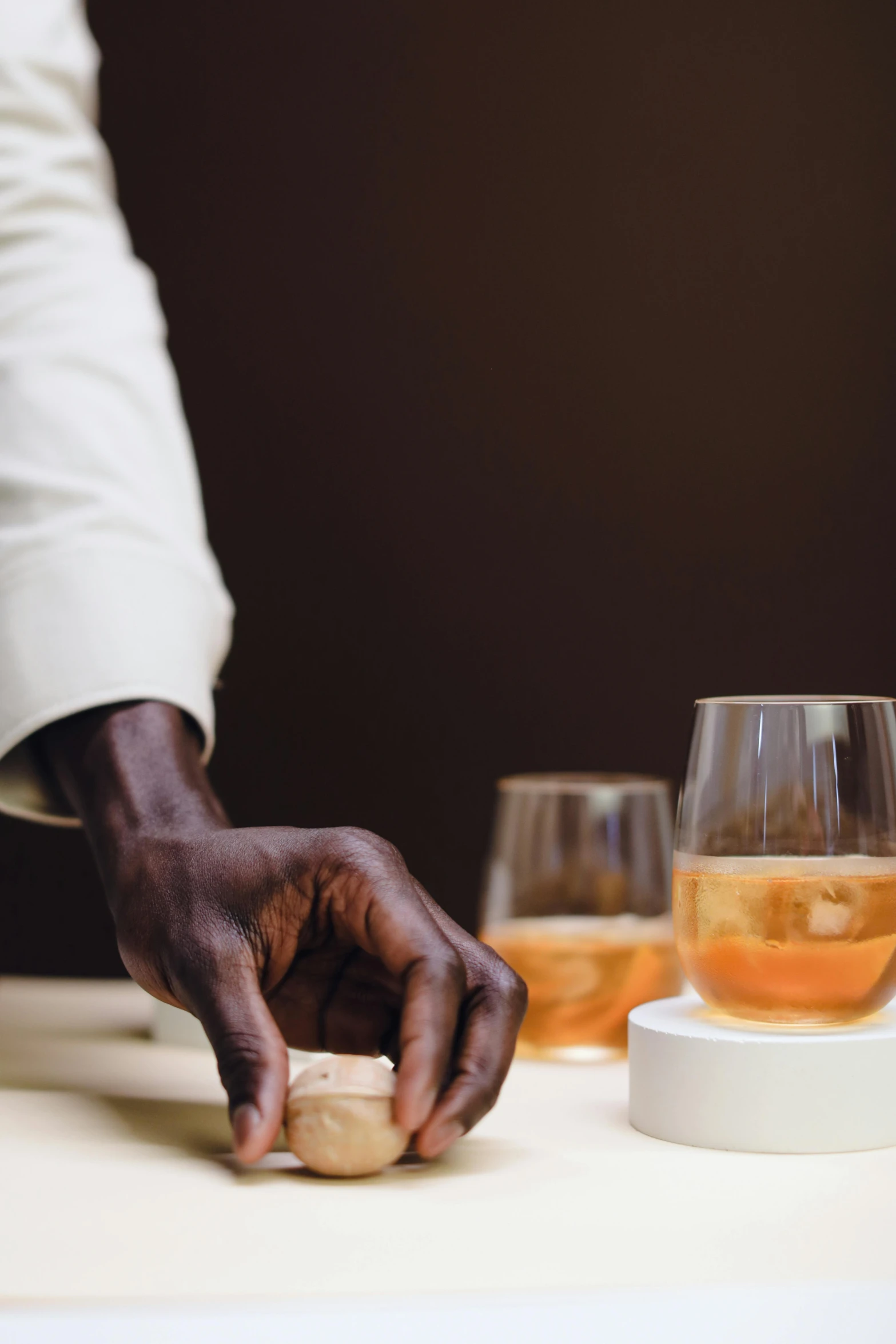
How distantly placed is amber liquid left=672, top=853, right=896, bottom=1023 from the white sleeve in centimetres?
31

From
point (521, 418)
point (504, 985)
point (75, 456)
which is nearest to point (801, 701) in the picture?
point (504, 985)

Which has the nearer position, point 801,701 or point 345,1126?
point 345,1126

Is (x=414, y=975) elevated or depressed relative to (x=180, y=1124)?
elevated

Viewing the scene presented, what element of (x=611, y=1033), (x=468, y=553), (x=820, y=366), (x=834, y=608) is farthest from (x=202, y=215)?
(x=611, y=1033)

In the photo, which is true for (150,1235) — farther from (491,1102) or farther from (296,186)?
(296,186)

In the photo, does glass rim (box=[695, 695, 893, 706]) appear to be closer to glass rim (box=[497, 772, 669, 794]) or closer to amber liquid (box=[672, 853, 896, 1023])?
amber liquid (box=[672, 853, 896, 1023])

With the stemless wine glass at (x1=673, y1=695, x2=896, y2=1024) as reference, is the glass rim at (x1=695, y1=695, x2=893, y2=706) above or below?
above

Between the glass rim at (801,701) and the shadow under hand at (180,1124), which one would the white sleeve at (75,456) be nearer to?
the shadow under hand at (180,1124)

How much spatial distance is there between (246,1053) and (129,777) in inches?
7.9

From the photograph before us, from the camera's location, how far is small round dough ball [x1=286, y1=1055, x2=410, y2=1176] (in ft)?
1.71

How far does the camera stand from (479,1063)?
55 centimetres

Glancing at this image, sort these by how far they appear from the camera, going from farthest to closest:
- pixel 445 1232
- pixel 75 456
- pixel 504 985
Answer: pixel 75 456 < pixel 504 985 < pixel 445 1232

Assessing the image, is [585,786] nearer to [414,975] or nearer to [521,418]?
[414,975]

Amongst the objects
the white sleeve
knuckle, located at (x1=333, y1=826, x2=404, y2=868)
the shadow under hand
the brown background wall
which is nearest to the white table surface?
the shadow under hand
